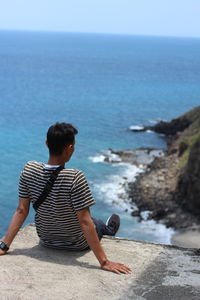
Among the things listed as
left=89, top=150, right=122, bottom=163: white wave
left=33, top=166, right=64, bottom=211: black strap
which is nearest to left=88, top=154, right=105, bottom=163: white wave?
left=89, top=150, right=122, bottom=163: white wave

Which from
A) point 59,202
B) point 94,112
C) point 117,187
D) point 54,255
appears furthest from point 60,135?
point 94,112

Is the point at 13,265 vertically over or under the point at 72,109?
over

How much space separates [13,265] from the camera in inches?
256

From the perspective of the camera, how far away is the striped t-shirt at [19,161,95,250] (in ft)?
21.1

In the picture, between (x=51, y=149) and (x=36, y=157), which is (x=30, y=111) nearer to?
(x=36, y=157)

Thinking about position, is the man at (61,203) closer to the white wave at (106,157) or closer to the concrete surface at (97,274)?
the concrete surface at (97,274)

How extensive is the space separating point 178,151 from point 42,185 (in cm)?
4381

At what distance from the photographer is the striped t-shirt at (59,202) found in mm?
6438

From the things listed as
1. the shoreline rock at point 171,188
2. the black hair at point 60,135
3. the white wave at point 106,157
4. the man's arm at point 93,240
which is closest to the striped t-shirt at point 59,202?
the man's arm at point 93,240

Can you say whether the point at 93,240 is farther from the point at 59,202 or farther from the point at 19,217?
the point at 19,217

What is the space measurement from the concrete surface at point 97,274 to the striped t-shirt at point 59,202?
23cm

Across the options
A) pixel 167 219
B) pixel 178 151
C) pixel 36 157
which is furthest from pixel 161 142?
pixel 167 219

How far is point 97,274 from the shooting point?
6.37 m

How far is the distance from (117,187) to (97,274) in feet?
120
